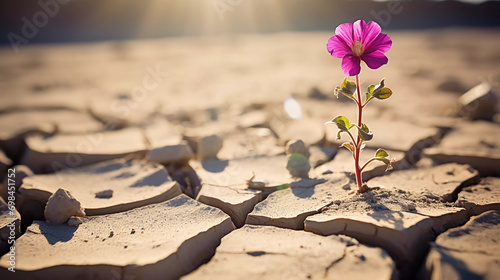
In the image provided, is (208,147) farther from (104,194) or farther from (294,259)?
(294,259)

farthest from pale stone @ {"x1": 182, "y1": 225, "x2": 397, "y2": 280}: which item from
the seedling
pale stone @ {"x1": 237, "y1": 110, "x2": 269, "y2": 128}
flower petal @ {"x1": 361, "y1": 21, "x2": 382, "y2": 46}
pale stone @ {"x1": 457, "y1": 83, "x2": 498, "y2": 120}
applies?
pale stone @ {"x1": 457, "y1": 83, "x2": 498, "y2": 120}

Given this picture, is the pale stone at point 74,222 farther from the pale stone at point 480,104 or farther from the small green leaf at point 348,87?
the pale stone at point 480,104

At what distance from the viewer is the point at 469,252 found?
1.42 metres

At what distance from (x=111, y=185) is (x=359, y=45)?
186 centimetres

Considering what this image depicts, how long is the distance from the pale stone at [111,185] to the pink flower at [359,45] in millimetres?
1362

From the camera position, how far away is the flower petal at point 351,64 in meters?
1.57

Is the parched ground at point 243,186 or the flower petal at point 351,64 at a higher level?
the flower petal at point 351,64

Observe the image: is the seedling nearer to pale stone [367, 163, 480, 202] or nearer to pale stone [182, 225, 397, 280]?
pale stone [182, 225, 397, 280]

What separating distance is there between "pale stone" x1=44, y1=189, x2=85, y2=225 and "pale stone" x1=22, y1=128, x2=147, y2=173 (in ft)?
2.84

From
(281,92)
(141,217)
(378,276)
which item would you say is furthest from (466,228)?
(281,92)

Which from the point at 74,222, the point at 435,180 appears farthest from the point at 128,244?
the point at 435,180

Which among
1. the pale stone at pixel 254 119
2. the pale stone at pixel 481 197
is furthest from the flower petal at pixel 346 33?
the pale stone at pixel 254 119

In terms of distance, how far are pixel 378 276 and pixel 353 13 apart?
965 inches

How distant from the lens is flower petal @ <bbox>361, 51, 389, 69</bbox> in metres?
1.54
